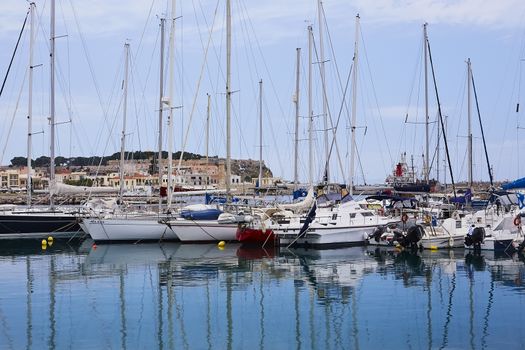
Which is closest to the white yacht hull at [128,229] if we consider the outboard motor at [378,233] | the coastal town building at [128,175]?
the outboard motor at [378,233]

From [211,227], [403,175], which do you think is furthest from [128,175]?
[211,227]

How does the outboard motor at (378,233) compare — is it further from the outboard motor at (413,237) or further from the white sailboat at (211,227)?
the white sailboat at (211,227)

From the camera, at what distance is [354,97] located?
4331 centimetres

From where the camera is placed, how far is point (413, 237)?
34344 mm

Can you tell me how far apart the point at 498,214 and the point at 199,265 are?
15.2 metres

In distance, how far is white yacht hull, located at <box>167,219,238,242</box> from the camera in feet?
121

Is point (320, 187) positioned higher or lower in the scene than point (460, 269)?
higher

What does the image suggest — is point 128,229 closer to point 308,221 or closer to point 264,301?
point 308,221

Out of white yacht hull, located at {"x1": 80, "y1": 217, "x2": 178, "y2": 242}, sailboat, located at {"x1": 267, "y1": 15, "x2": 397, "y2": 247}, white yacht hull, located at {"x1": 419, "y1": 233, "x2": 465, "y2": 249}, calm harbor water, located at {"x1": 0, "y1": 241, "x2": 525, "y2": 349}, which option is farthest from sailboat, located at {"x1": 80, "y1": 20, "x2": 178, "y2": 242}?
white yacht hull, located at {"x1": 419, "y1": 233, "x2": 465, "y2": 249}

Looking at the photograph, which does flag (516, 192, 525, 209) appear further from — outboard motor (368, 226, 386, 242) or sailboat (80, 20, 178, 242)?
sailboat (80, 20, 178, 242)

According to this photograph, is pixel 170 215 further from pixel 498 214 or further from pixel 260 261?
pixel 498 214

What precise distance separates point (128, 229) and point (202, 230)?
4.32m

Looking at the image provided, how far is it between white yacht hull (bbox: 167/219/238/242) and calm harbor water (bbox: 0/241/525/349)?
2.91 meters

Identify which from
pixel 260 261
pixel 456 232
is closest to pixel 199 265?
pixel 260 261
